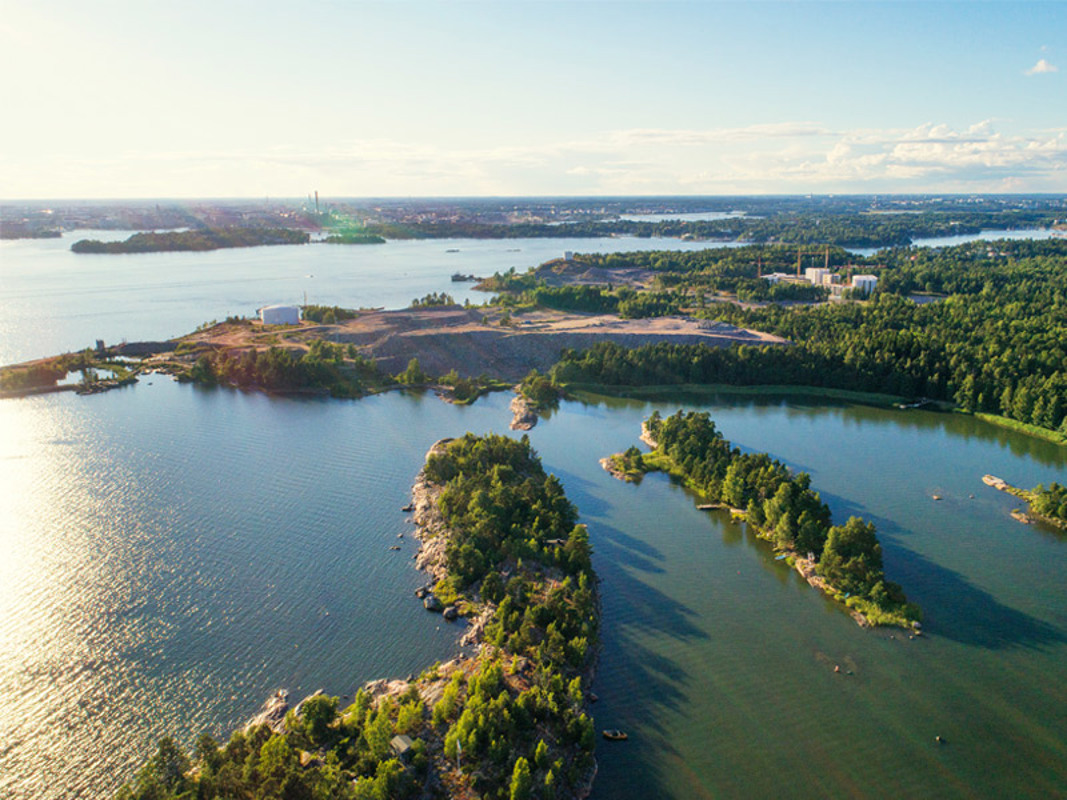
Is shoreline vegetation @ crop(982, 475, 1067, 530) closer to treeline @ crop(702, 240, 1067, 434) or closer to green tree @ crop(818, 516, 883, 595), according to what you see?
green tree @ crop(818, 516, 883, 595)

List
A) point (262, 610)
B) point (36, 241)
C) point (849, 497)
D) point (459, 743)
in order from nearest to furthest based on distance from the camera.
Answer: point (459, 743), point (262, 610), point (849, 497), point (36, 241)

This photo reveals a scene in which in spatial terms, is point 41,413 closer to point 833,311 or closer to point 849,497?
point 849,497

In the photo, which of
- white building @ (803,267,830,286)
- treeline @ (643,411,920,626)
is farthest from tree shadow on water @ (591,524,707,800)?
white building @ (803,267,830,286)

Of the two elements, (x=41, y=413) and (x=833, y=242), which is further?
(x=833, y=242)

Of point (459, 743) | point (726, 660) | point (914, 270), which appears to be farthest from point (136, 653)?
point (914, 270)

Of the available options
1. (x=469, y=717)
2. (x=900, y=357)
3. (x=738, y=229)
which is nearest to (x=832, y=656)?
(x=469, y=717)

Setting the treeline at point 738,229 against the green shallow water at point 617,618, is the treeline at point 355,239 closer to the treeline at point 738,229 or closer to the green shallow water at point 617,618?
the treeline at point 738,229
